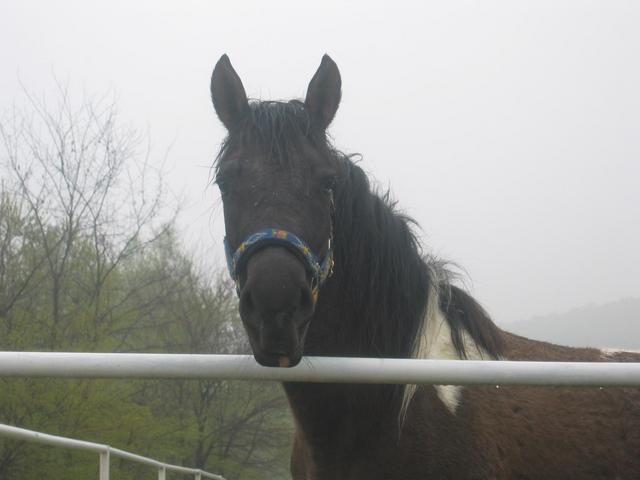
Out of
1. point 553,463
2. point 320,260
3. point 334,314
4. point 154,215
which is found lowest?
point 553,463

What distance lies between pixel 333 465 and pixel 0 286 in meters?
10.9

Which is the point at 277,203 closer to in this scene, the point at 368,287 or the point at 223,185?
the point at 223,185

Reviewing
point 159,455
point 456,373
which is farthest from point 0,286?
point 456,373

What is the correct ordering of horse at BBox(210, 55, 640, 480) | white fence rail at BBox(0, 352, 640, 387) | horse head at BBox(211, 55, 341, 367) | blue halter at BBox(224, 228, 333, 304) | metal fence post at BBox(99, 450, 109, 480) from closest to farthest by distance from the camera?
1. white fence rail at BBox(0, 352, 640, 387)
2. horse head at BBox(211, 55, 341, 367)
3. blue halter at BBox(224, 228, 333, 304)
4. horse at BBox(210, 55, 640, 480)
5. metal fence post at BBox(99, 450, 109, 480)

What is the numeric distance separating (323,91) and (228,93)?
43 centimetres

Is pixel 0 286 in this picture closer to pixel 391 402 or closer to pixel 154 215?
pixel 154 215

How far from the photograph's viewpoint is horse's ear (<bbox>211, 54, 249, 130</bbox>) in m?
2.69

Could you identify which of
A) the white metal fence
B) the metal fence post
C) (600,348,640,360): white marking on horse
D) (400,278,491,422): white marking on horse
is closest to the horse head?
the white metal fence

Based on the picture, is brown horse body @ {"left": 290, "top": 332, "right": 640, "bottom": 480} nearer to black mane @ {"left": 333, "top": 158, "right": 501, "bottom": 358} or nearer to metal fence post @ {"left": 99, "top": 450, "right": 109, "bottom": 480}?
black mane @ {"left": 333, "top": 158, "right": 501, "bottom": 358}

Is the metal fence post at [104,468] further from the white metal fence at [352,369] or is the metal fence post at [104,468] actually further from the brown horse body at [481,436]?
the white metal fence at [352,369]

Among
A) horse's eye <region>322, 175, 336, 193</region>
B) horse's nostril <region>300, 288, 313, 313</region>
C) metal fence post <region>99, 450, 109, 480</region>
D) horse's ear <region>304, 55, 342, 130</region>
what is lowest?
metal fence post <region>99, 450, 109, 480</region>

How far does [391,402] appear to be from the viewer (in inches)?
103

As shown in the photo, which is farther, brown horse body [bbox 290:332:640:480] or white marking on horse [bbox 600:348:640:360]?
white marking on horse [bbox 600:348:640:360]

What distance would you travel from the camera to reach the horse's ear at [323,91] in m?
2.72
